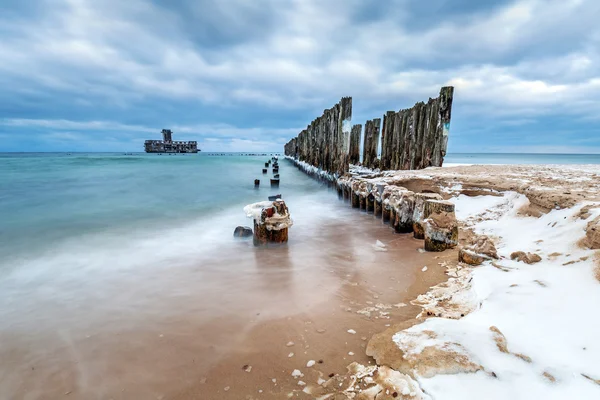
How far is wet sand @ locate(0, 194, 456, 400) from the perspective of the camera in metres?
1.92

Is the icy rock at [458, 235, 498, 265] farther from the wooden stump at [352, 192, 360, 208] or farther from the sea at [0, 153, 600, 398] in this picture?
the wooden stump at [352, 192, 360, 208]

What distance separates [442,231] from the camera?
4.04 meters

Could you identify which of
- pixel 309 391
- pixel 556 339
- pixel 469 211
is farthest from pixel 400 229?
pixel 309 391

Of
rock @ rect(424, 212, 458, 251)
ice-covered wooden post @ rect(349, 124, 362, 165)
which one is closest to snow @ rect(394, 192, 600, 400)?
rock @ rect(424, 212, 458, 251)

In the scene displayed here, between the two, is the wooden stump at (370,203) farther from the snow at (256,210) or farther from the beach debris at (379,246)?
the snow at (256,210)

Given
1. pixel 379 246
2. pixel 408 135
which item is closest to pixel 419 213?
pixel 379 246

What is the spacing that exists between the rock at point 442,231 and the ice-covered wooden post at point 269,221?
7.54 feet

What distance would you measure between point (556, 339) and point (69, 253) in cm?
630

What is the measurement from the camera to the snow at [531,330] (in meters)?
1.45

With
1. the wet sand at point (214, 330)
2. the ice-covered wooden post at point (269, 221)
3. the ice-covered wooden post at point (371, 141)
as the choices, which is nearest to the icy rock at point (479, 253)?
the wet sand at point (214, 330)

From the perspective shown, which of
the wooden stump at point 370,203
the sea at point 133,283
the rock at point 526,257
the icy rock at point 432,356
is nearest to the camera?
the icy rock at point 432,356

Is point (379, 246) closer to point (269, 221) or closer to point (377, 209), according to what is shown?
point (269, 221)

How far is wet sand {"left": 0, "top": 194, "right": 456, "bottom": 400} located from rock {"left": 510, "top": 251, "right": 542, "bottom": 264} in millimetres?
750

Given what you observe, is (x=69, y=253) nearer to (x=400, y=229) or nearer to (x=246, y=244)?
(x=246, y=244)
